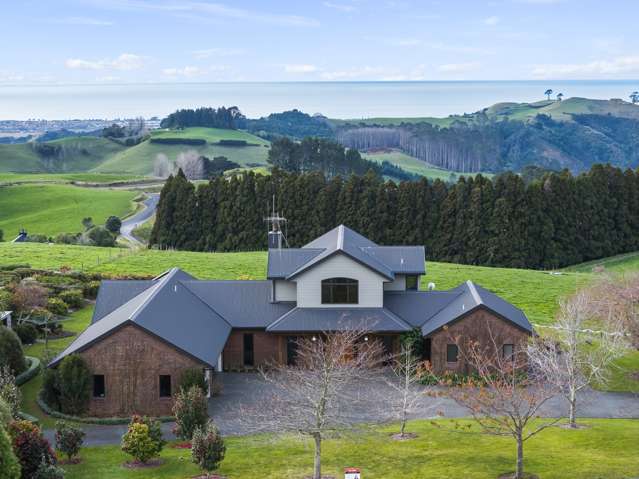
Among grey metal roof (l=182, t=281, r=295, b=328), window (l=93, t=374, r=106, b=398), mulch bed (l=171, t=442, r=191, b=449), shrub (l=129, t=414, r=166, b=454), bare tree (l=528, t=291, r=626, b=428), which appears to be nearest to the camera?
shrub (l=129, t=414, r=166, b=454)

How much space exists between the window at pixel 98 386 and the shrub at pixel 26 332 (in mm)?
12322

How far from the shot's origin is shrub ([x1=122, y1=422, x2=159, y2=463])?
25.5 meters

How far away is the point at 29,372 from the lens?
3681 cm

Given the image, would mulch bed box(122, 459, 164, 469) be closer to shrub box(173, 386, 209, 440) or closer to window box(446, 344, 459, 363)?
shrub box(173, 386, 209, 440)

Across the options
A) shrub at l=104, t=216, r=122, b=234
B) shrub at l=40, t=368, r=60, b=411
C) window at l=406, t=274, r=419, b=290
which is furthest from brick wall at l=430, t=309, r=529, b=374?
shrub at l=104, t=216, r=122, b=234

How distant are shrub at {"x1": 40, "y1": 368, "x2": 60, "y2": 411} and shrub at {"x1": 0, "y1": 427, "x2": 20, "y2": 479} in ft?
40.2

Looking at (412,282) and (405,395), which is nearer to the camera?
(405,395)

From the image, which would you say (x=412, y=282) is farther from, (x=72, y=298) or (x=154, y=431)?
(x=72, y=298)

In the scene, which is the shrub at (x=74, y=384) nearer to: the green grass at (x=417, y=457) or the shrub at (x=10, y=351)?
the green grass at (x=417, y=457)

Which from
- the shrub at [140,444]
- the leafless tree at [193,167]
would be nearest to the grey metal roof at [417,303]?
the shrub at [140,444]

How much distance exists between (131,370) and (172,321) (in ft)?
10.8

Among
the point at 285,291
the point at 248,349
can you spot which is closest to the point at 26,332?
the point at 248,349

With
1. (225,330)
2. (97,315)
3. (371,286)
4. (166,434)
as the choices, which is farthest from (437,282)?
(166,434)

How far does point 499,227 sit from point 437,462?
53.2 m
